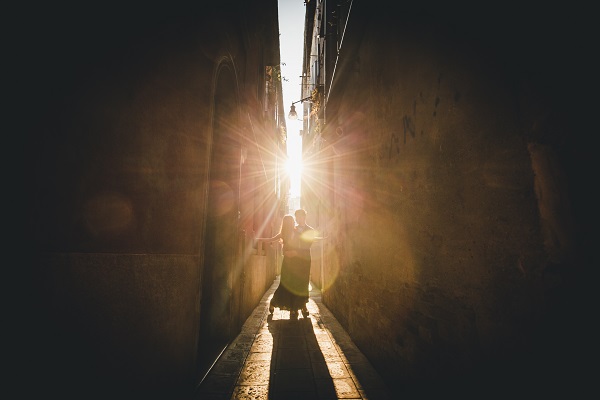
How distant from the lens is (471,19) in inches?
72.0

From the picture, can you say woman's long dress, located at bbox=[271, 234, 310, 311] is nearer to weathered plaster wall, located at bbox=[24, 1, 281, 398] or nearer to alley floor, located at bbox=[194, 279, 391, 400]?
alley floor, located at bbox=[194, 279, 391, 400]

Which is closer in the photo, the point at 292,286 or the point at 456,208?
the point at 456,208

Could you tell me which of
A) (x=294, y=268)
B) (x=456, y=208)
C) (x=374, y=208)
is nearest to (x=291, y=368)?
(x=374, y=208)

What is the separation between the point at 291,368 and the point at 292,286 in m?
2.36

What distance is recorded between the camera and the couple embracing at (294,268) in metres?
5.63

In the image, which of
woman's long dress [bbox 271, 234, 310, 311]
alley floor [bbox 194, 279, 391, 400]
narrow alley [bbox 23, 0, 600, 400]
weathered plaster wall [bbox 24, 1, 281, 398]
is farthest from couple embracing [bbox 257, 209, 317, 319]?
weathered plaster wall [bbox 24, 1, 281, 398]

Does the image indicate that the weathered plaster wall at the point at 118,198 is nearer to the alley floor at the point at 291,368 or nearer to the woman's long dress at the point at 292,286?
the alley floor at the point at 291,368

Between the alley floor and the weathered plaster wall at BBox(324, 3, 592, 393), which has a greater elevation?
the weathered plaster wall at BBox(324, 3, 592, 393)

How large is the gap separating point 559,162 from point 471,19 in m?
1.22

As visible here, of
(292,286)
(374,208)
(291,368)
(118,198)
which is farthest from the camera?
(292,286)

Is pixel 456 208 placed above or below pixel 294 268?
above

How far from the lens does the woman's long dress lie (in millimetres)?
5613

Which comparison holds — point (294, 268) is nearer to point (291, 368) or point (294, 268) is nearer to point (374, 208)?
point (291, 368)

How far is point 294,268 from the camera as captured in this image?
5.82 m
